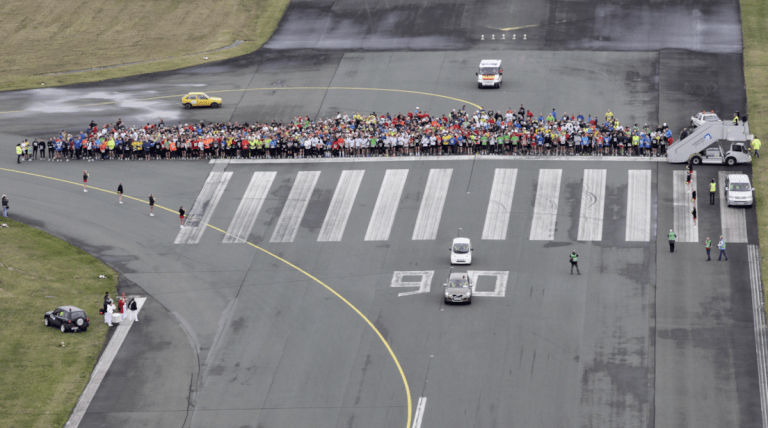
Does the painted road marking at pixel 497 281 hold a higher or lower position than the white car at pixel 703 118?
lower

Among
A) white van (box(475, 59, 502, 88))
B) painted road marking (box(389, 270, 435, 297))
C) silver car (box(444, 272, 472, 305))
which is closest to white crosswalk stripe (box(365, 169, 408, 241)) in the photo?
painted road marking (box(389, 270, 435, 297))

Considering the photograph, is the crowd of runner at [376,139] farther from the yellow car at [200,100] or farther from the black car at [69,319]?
the black car at [69,319]

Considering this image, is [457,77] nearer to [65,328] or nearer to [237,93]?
[237,93]

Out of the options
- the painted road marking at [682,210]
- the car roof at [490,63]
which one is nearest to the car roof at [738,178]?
the painted road marking at [682,210]

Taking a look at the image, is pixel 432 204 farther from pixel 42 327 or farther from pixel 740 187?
pixel 42 327

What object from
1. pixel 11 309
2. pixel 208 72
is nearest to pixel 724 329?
pixel 11 309

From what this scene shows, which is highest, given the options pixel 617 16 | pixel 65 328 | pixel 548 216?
pixel 617 16

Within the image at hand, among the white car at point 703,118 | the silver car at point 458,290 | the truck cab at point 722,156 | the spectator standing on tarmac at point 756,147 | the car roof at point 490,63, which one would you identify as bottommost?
the silver car at point 458,290
